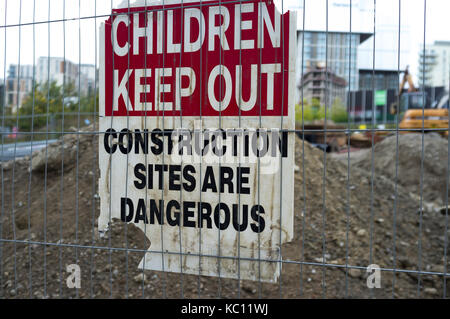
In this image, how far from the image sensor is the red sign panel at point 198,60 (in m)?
2.51

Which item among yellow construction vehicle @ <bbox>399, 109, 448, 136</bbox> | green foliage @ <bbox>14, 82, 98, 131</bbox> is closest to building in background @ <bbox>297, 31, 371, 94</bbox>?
green foliage @ <bbox>14, 82, 98, 131</bbox>

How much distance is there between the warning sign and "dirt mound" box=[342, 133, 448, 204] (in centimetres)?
711

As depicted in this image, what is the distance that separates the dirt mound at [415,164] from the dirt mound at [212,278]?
233 cm

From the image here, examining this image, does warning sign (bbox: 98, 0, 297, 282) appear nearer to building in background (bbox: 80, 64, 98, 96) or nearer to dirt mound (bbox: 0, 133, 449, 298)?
building in background (bbox: 80, 64, 98, 96)

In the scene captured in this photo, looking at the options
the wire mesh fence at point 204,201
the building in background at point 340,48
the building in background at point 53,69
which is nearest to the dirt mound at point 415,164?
the wire mesh fence at point 204,201

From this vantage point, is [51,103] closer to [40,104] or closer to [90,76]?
[90,76]

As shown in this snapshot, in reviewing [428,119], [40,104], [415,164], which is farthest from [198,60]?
[428,119]

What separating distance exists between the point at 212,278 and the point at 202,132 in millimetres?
2295

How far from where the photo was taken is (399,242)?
224 inches

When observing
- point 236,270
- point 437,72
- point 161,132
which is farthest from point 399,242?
point 437,72

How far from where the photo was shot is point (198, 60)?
2.67 metres

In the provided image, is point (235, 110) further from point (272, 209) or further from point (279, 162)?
point (272, 209)

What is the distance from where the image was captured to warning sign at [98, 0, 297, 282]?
250 cm

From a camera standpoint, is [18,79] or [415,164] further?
[415,164]
